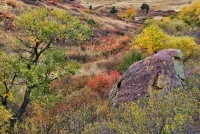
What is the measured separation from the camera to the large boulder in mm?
13547

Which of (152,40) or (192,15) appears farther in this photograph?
(192,15)

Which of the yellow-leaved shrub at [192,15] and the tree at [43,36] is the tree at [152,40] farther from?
the yellow-leaved shrub at [192,15]

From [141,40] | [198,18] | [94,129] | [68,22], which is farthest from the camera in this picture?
[198,18]

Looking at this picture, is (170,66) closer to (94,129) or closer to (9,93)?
(94,129)

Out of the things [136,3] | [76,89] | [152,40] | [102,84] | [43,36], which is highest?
[43,36]

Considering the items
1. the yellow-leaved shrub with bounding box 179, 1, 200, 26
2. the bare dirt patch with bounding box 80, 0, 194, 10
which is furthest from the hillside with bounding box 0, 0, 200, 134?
the bare dirt patch with bounding box 80, 0, 194, 10

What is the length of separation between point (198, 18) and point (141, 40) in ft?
75.2

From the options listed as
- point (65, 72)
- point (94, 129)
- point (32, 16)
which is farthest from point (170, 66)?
point (32, 16)

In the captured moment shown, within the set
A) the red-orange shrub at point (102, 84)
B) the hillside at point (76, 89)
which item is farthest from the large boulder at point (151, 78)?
the red-orange shrub at point (102, 84)

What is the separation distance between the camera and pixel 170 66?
14219 millimetres

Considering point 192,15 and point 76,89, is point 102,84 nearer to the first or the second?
point 76,89

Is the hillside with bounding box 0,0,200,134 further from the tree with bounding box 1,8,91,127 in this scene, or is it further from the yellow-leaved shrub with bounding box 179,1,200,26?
the yellow-leaved shrub with bounding box 179,1,200,26

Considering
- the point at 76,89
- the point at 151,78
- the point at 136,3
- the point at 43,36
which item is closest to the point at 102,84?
the point at 76,89

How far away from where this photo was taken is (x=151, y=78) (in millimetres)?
13992
